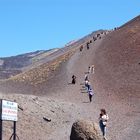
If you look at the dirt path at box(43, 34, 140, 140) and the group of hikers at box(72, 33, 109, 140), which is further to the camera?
the dirt path at box(43, 34, 140, 140)

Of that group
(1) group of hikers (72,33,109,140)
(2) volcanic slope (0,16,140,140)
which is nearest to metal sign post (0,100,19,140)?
(1) group of hikers (72,33,109,140)

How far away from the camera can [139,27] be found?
10356 centimetres

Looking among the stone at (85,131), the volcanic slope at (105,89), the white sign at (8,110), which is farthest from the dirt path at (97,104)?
the white sign at (8,110)

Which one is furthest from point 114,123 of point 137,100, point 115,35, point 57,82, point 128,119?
point 115,35

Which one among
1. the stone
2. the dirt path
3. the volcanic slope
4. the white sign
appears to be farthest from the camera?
the volcanic slope

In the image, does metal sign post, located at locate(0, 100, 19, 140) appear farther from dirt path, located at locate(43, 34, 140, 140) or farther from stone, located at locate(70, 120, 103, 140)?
dirt path, located at locate(43, 34, 140, 140)

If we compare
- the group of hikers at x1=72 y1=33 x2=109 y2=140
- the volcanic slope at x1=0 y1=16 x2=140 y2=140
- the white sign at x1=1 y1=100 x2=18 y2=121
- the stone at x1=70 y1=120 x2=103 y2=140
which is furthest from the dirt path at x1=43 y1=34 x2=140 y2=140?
the white sign at x1=1 y1=100 x2=18 y2=121

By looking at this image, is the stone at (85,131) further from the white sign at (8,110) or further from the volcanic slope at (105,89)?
the volcanic slope at (105,89)

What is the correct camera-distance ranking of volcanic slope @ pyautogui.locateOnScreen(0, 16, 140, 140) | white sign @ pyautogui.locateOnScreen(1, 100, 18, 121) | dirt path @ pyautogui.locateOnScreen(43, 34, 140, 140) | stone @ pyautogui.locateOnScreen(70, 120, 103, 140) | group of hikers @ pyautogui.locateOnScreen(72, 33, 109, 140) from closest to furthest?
white sign @ pyautogui.locateOnScreen(1, 100, 18, 121) → stone @ pyautogui.locateOnScreen(70, 120, 103, 140) → group of hikers @ pyautogui.locateOnScreen(72, 33, 109, 140) → dirt path @ pyautogui.locateOnScreen(43, 34, 140, 140) → volcanic slope @ pyautogui.locateOnScreen(0, 16, 140, 140)

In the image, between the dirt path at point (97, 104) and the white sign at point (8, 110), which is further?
the dirt path at point (97, 104)

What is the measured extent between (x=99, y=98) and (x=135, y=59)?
24291mm

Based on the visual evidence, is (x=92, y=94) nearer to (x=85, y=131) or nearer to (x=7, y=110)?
(x=85, y=131)

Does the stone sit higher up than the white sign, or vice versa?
the white sign

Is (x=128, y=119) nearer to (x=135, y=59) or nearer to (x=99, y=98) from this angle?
(x=99, y=98)
